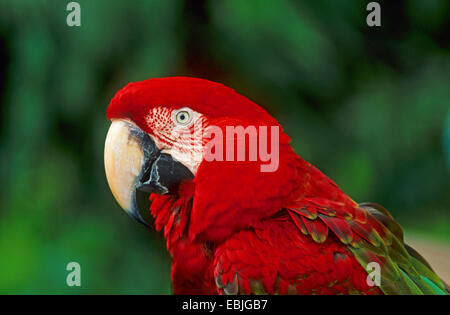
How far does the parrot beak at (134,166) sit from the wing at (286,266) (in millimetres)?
151

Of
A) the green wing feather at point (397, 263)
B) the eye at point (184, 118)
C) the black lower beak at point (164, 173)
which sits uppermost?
the eye at point (184, 118)

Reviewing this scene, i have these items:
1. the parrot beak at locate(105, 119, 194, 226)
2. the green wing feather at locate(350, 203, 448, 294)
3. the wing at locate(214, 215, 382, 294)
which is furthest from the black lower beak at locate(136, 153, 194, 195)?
the green wing feather at locate(350, 203, 448, 294)

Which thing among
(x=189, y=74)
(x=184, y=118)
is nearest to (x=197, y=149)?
(x=184, y=118)

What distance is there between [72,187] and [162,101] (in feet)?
1.60

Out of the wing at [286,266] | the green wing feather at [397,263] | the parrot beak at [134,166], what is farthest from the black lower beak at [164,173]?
the green wing feather at [397,263]

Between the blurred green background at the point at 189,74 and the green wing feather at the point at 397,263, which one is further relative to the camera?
the blurred green background at the point at 189,74

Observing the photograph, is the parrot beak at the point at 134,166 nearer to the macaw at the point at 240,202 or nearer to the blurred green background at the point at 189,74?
the macaw at the point at 240,202

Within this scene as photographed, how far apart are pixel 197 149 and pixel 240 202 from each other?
11 centimetres

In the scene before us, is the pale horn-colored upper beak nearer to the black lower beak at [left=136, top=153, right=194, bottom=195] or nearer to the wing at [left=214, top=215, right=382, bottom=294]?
the black lower beak at [left=136, top=153, right=194, bottom=195]

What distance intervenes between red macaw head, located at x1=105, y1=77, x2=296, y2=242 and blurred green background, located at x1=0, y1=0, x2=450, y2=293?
0.32m

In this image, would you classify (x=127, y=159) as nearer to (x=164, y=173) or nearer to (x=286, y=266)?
(x=164, y=173)

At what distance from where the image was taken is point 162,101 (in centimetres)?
61

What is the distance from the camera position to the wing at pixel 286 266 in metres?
0.54

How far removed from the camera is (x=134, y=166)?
2.03 ft
